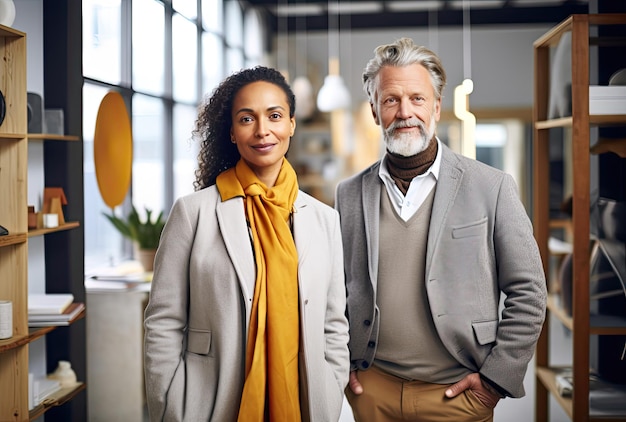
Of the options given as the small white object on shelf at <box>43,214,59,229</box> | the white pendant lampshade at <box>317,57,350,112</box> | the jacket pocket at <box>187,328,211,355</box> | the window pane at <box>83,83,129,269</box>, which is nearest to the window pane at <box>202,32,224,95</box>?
the white pendant lampshade at <box>317,57,350,112</box>

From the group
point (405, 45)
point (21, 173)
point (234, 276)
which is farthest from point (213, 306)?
point (21, 173)

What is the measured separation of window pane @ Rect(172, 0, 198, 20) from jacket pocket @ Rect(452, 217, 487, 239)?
4179 mm

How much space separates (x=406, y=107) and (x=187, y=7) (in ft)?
14.3

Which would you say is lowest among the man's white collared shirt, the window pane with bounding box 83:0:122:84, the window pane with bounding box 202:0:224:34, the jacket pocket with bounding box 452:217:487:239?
the jacket pocket with bounding box 452:217:487:239

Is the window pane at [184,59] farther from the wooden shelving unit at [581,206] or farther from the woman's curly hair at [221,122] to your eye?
the woman's curly hair at [221,122]

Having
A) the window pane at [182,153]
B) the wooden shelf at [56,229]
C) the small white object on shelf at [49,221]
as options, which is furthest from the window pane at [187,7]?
the small white object on shelf at [49,221]

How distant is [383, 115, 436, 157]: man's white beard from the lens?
2301 mm

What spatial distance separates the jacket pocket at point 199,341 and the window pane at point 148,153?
344 cm

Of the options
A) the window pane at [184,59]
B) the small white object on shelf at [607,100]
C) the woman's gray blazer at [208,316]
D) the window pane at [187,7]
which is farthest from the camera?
the window pane at [184,59]

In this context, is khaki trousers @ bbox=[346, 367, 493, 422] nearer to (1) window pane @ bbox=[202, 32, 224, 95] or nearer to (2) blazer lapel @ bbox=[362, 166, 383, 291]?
(2) blazer lapel @ bbox=[362, 166, 383, 291]

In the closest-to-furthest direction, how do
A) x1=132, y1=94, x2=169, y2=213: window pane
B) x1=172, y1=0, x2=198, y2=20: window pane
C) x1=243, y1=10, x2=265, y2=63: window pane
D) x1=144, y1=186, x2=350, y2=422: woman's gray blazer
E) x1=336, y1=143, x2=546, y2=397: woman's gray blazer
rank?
x1=144, y1=186, x2=350, y2=422: woman's gray blazer → x1=336, y1=143, x2=546, y2=397: woman's gray blazer → x1=132, y1=94, x2=169, y2=213: window pane → x1=172, y1=0, x2=198, y2=20: window pane → x1=243, y1=10, x2=265, y2=63: window pane

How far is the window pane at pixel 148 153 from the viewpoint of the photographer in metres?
5.54

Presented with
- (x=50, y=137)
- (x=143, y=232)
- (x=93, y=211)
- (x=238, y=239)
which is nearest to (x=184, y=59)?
(x=93, y=211)

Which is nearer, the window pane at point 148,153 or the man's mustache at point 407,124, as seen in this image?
the man's mustache at point 407,124
